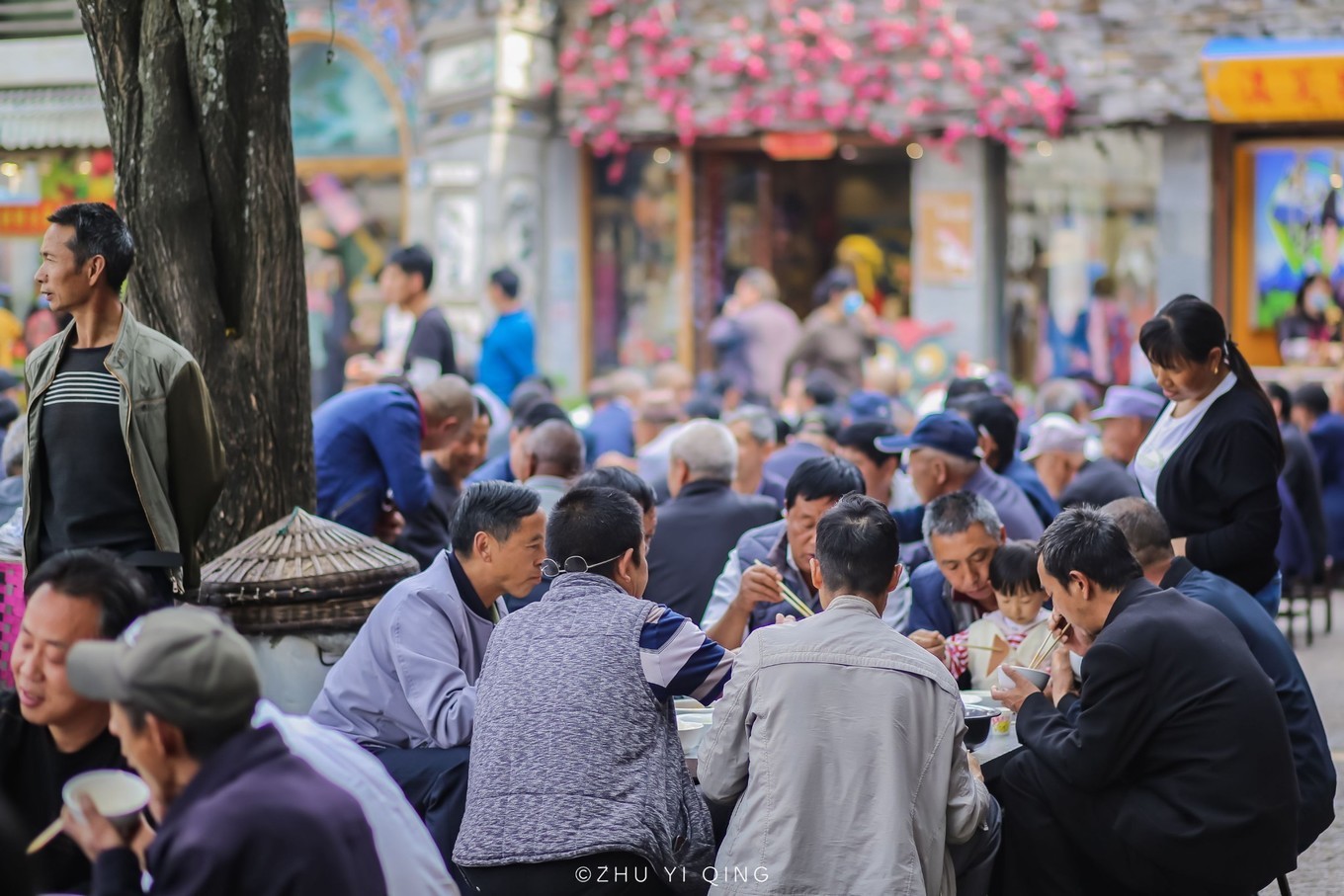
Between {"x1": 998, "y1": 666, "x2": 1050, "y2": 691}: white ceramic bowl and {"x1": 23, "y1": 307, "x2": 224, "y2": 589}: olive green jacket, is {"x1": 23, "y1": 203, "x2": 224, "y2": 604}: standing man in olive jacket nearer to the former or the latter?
{"x1": 23, "y1": 307, "x2": 224, "y2": 589}: olive green jacket

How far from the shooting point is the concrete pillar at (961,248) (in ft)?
51.9

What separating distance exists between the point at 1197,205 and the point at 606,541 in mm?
12107

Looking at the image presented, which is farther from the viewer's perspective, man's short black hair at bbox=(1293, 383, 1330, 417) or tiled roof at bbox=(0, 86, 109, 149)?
tiled roof at bbox=(0, 86, 109, 149)

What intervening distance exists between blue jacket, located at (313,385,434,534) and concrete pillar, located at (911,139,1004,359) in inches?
377

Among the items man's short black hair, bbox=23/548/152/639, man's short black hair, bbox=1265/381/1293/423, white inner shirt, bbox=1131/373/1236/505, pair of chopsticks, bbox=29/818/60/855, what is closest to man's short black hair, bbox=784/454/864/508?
white inner shirt, bbox=1131/373/1236/505

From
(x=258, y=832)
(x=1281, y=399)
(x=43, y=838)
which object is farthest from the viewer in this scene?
(x=1281, y=399)

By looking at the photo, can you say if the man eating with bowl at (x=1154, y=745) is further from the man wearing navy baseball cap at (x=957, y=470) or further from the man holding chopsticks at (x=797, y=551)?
the man wearing navy baseball cap at (x=957, y=470)

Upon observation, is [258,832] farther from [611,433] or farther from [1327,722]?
[611,433]

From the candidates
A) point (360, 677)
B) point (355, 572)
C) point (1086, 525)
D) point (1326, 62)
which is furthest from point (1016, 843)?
point (1326, 62)

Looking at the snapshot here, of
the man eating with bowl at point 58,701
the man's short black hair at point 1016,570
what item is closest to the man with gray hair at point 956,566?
the man's short black hair at point 1016,570

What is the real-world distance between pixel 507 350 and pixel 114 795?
30.1 ft

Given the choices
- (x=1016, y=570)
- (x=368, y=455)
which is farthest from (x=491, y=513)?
(x=368, y=455)

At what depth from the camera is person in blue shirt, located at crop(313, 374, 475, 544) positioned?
23.0 feet

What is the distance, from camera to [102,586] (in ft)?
11.7
